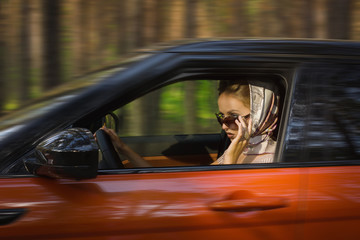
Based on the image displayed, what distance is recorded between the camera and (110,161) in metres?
2.38

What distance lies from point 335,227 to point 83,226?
101cm

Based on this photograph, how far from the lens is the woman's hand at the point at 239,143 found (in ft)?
7.73

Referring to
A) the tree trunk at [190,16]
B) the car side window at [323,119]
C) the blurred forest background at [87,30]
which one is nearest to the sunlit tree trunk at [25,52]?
the blurred forest background at [87,30]

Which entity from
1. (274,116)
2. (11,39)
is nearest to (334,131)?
(274,116)

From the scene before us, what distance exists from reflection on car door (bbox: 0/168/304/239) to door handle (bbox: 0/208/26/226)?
0.6 inches

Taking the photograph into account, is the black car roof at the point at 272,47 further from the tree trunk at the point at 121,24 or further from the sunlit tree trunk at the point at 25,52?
the sunlit tree trunk at the point at 25,52

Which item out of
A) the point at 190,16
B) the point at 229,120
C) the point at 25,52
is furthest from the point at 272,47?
the point at 25,52

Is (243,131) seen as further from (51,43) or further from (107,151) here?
(51,43)

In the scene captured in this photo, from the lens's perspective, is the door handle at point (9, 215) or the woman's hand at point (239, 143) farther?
the woman's hand at point (239, 143)

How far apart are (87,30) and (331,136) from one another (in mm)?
4381

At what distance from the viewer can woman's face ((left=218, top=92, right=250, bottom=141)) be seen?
2.57 metres

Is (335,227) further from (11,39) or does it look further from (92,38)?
(11,39)

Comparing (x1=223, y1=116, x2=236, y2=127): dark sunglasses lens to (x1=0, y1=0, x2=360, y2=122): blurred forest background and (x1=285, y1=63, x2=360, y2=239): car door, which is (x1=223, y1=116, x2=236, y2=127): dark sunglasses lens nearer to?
(x1=285, y1=63, x2=360, y2=239): car door

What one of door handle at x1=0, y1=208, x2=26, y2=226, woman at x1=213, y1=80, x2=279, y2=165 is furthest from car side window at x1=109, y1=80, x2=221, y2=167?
door handle at x1=0, y1=208, x2=26, y2=226
